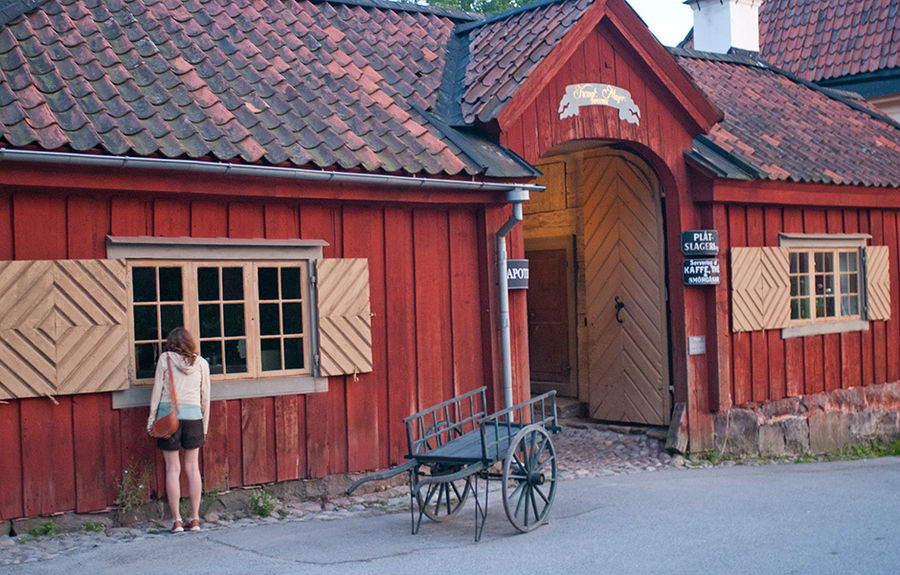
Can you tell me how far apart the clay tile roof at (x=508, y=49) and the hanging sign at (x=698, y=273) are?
9.72 feet

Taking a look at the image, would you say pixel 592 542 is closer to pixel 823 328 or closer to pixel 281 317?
pixel 281 317

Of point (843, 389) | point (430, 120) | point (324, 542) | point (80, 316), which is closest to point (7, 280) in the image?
point (80, 316)

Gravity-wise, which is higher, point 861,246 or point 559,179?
point 559,179

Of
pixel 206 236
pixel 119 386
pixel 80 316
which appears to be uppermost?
pixel 206 236

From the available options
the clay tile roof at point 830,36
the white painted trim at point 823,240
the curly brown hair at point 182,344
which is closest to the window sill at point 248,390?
the curly brown hair at point 182,344

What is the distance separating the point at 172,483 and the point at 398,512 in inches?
74.3

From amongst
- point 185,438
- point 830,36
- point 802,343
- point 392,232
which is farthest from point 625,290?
point 830,36

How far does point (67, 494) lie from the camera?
7.45m

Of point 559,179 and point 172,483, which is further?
point 559,179

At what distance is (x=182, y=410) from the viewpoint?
757cm

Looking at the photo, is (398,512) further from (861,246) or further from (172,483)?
(861,246)

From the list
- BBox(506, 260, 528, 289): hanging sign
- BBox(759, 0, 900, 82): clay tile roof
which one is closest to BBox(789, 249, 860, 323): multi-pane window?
BBox(506, 260, 528, 289): hanging sign

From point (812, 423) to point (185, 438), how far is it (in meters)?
8.42

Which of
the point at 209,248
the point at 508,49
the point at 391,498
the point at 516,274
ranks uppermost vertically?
the point at 508,49
